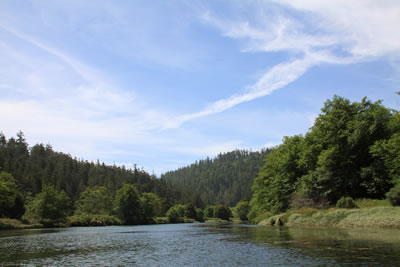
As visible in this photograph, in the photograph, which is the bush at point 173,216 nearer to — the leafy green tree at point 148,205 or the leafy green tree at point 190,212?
the leafy green tree at point 148,205

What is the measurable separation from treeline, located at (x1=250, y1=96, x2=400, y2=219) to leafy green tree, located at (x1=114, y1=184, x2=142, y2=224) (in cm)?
7527

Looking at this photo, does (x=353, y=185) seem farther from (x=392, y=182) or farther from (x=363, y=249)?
(x=363, y=249)

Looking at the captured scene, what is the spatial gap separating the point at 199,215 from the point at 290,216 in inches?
5429

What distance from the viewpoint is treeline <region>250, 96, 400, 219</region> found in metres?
48.8

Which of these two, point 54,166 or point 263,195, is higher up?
point 54,166

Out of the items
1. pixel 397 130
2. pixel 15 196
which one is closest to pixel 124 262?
pixel 397 130

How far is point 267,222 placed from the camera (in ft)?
224

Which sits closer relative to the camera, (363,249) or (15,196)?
(363,249)

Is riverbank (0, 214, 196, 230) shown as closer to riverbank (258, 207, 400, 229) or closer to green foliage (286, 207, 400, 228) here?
riverbank (258, 207, 400, 229)

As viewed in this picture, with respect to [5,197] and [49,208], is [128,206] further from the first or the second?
[5,197]

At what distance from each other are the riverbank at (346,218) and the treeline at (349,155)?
3639 millimetres

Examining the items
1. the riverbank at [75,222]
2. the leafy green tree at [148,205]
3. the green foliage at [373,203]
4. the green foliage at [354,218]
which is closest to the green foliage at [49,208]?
the riverbank at [75,222]

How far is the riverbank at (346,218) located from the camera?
120ft

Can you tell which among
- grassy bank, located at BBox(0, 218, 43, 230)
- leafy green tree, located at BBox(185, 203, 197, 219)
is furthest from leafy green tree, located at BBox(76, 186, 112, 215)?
leafy green tree, located at BBox(185, 203, 197, 219)
